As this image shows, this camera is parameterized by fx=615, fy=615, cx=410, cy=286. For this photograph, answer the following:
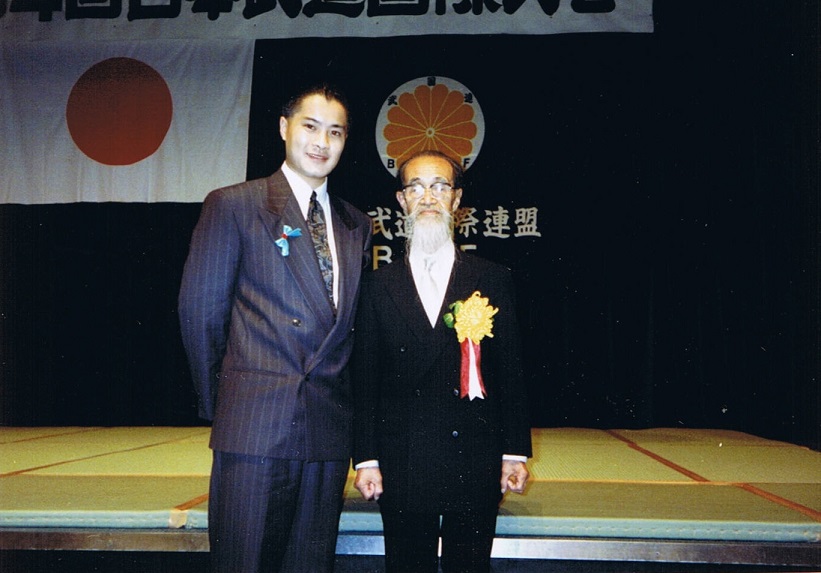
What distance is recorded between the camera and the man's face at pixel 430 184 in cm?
157

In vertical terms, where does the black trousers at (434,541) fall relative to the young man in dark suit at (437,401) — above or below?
below

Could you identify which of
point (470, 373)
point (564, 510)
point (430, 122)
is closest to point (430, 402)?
point (470, 373)

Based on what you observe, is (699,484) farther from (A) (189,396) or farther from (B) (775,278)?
(A) (189,396)

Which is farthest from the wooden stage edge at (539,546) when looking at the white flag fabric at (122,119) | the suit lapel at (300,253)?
the white flag fabric at (122,119)

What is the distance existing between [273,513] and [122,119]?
11.6 ft

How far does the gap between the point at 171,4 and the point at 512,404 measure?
3813 millimetres

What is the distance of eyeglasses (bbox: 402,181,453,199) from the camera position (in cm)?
157

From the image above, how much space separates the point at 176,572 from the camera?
201cm

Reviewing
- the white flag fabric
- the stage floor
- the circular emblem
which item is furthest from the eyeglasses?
the white flag fabric

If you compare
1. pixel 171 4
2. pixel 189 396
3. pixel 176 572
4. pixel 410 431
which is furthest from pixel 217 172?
pixel 410 431

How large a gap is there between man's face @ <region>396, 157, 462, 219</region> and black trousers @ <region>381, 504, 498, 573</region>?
2.37 ft

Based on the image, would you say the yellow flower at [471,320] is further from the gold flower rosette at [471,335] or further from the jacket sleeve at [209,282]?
the jacket sleeve at [209,282]

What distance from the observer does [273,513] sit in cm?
135

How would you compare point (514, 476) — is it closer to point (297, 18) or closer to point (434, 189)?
point (434, 189)
